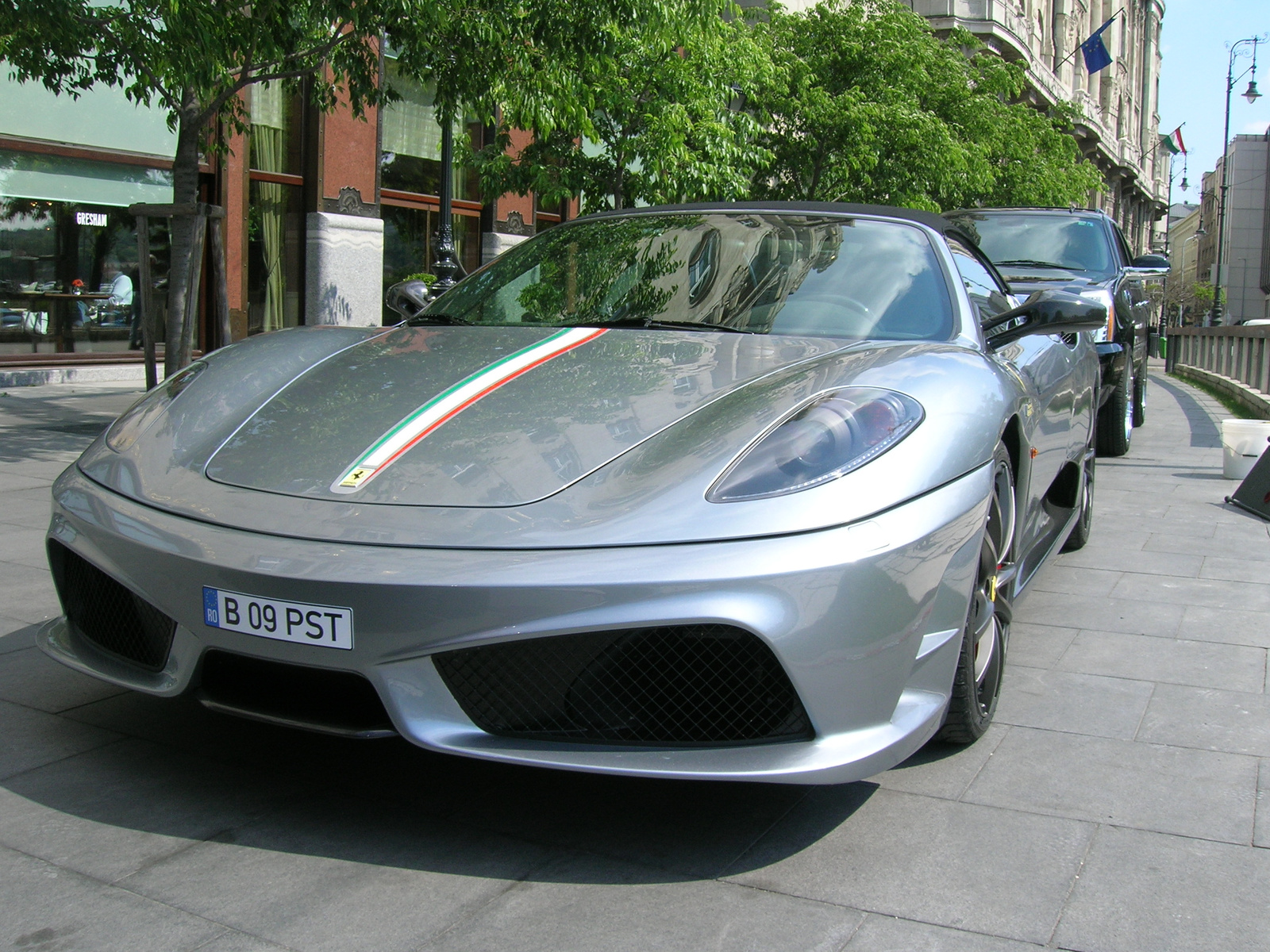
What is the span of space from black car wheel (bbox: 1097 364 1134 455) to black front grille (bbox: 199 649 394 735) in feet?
24.5

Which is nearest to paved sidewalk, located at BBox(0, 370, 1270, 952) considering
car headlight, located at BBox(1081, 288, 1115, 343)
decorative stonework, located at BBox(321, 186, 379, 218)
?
car headlight, located at BBox(1081, 288, 1115, 343)

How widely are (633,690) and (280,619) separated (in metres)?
0.66

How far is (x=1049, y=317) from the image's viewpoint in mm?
3510

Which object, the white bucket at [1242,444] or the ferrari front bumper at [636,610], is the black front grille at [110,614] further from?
the white bucket at [1242,444]

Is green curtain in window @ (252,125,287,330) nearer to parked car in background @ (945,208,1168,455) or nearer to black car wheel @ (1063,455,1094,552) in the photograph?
parked car in background @ (945,208,1168,455)

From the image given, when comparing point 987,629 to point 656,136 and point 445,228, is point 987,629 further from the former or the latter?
point 445,228

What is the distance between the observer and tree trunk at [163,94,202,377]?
8.22 m

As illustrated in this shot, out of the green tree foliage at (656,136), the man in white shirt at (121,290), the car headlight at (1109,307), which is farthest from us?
the man in white shirt at (121,290)

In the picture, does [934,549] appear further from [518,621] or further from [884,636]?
[518,621]

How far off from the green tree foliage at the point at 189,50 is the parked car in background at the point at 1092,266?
457 cm

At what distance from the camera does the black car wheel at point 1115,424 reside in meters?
8.79

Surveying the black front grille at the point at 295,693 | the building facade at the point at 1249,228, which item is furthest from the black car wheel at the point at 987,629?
the building facade at the point at 1249,228

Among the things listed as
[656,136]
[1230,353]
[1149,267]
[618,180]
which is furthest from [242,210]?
[1230,353]

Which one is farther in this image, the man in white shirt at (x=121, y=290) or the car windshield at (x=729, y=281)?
the man in white shirt at (x=121, y=290)
